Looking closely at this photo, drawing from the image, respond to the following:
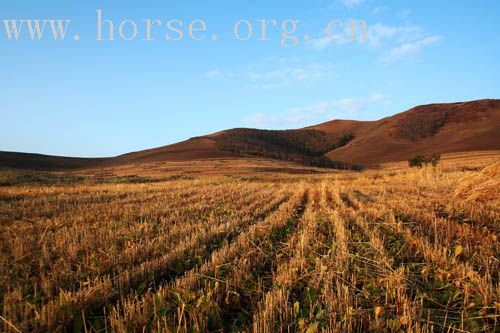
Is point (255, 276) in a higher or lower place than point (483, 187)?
lower

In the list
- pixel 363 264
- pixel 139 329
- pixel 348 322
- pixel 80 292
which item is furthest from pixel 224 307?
pixel 363 264

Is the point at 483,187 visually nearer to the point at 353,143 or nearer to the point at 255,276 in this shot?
the point at 255,276

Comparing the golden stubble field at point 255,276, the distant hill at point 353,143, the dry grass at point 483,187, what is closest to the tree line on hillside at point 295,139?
the distant hill at point 353,143

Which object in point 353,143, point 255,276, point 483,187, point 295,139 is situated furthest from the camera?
point 295,139

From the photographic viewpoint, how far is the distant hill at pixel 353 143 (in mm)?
90875

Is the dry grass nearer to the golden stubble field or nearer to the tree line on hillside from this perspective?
the golden stubble field

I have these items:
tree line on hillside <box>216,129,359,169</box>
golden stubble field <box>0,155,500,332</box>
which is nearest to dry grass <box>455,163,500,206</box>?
golden stubble field <box>0,155,500,332</box>

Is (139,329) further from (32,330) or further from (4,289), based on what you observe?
(4,289)

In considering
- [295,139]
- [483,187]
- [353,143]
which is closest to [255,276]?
[483,187]

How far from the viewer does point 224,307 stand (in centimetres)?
345

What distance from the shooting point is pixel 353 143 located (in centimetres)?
12925

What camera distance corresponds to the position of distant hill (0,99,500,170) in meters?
90.9

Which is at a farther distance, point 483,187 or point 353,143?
point 353,143

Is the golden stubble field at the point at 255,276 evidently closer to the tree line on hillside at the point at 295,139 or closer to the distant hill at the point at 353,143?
the distant hill at the point at 353,143
